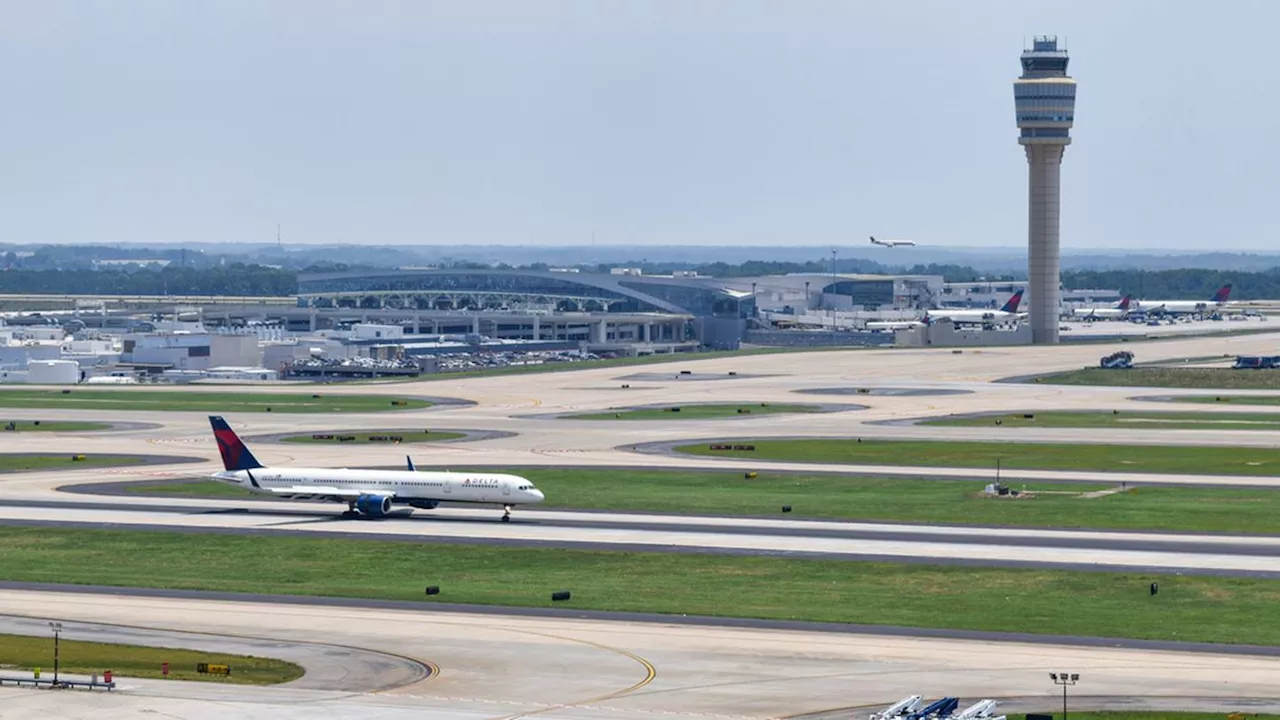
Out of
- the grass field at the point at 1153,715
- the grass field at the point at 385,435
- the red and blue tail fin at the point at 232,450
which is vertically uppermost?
the red and blue tail fin at the point at 232,450

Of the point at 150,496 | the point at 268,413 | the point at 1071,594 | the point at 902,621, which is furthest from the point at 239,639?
the point at 268,413

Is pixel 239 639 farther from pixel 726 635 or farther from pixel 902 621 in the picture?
pixel 902 621

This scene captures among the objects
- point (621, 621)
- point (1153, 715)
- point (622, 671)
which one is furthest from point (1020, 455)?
point (1153, 715)

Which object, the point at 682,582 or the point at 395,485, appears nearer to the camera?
the point at 682,582

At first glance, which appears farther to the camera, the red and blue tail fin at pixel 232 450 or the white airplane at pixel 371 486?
the red and blue tail fin at pixel 232 450

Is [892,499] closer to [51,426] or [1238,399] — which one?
[51,426]

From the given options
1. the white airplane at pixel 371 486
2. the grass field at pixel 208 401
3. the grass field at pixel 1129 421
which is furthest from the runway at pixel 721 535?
the grass field at pixel 208 401

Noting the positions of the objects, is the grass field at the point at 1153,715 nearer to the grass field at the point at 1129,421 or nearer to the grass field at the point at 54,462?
the grass field at the point at 54,462
